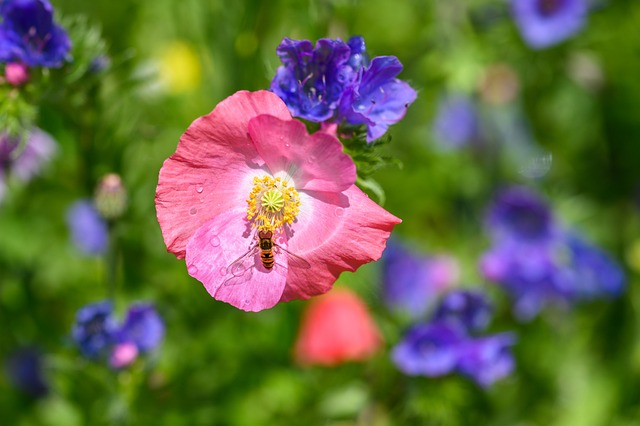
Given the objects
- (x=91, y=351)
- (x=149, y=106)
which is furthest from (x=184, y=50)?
(x=91, y=351)

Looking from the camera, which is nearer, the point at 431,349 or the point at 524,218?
the point at 431,349

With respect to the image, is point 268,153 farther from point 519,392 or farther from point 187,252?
point 519,392

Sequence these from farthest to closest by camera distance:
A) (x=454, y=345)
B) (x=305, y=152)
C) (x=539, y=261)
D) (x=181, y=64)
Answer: (x=181, y=64), (x=539, y=261), (x=454, y=345), (x=305, y=152)

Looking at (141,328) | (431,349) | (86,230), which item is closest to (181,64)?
(86,230)

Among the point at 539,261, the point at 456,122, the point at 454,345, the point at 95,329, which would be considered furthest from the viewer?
the point at 456,122

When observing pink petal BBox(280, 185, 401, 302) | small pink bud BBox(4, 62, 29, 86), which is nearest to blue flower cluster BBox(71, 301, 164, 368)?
small pink bud BBox(4, 62, 29, 86)

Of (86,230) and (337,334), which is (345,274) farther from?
(86,230)

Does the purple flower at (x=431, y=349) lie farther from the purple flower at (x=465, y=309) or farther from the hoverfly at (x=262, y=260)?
the hoverfly at (x=262, y=260)

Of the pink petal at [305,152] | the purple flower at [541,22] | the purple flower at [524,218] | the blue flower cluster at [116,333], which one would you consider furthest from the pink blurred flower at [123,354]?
the purple flower at [541,22]
